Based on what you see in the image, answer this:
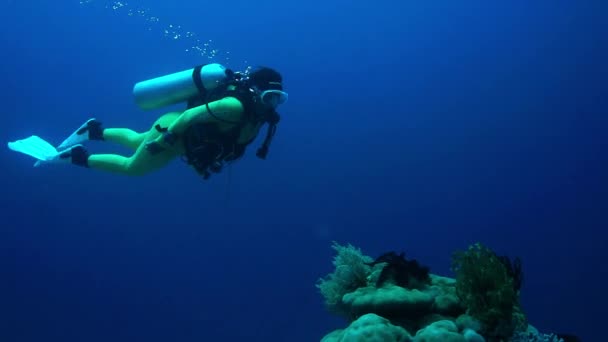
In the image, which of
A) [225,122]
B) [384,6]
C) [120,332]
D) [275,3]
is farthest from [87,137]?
[384,6]

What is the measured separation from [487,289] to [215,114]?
3.87 m

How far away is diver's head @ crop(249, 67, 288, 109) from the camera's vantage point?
19.1 feet

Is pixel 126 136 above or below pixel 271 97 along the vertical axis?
below

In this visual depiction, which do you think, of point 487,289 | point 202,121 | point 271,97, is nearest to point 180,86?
point 202,121

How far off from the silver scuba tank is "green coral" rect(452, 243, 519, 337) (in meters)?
3.96

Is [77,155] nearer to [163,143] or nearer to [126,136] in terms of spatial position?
[126,136]

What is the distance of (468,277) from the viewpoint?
5203 mm

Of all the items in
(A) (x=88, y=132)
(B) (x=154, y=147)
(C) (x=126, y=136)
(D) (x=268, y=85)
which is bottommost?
(B) (x=154, y=147)

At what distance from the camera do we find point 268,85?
6051mm

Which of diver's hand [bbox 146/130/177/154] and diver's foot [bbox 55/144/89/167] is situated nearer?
diver's hand [bbox 146/130/177/154]

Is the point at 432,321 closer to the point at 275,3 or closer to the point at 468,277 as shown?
the point at 468,277

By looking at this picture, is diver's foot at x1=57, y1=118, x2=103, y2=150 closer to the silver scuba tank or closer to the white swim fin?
the white swim fin

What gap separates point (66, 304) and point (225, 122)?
23.0m

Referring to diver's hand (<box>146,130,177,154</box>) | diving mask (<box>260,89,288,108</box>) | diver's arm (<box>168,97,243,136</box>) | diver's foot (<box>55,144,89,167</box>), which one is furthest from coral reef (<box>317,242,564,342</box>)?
diver's foot (<box>55,144,89,167</box>)
